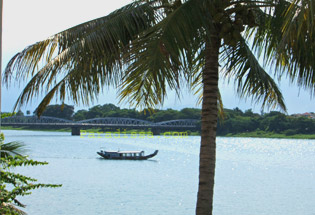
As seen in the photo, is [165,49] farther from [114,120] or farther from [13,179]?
[114,120]

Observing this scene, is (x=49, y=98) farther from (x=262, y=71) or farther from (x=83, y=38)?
(x=262, y=71)

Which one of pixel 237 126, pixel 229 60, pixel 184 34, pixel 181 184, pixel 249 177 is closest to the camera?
pixel 184 34

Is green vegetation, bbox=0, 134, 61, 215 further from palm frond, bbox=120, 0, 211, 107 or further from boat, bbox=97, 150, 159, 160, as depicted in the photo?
boat, bbox=97, 150, 159, 160

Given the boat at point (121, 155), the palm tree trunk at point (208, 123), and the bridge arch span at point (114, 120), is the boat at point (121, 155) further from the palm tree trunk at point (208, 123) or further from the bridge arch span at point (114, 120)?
the palm tree trunk at point (208, 123)

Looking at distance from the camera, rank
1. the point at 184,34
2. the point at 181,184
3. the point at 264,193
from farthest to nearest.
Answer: the point at 181,184, the point at 264,193, the point at 184,34

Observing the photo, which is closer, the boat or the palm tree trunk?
the palm tree trunk

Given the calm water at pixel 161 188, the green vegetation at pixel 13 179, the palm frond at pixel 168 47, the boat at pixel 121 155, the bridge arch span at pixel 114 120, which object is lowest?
the calm water at pixel 161 188

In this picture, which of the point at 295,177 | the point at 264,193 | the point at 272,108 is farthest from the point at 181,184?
the point at 272,108

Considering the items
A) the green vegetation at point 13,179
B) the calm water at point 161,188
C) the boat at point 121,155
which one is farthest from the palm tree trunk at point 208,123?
the boat at point 121,155

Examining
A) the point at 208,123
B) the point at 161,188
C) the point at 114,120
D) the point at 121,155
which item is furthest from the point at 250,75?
the point at 114,120

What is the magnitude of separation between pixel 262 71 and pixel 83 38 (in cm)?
332

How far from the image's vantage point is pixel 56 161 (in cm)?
5284

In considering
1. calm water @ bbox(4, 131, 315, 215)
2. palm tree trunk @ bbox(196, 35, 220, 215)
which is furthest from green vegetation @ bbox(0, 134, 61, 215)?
calm water @ bbox(4, 131, 315, 215)

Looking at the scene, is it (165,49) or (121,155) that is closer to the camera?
(165,49)
